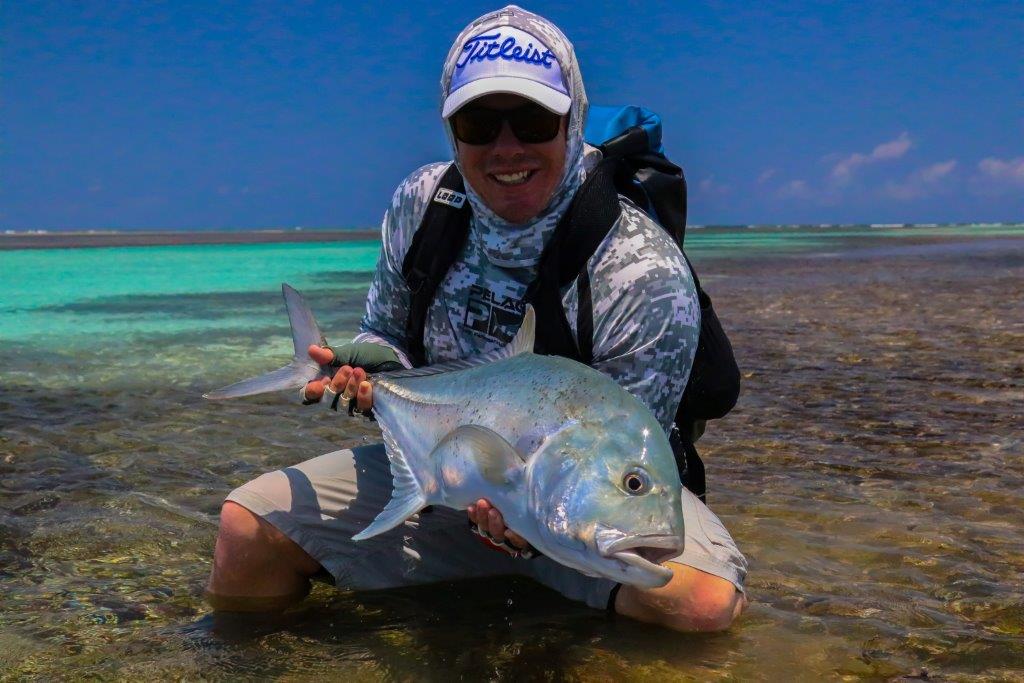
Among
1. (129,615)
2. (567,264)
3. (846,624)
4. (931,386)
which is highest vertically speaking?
(567,264)

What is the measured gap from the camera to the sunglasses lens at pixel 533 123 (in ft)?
11.1

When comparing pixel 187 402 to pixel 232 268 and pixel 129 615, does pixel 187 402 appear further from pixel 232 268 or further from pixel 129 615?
pixel 232 268

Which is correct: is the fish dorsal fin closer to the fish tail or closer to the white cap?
the fish tail

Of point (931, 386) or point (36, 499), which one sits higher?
point (931, 386)

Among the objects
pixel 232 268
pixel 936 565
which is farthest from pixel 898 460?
pixel 232 268

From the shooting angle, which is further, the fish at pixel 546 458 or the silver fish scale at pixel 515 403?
the silver fish scale at pixel 515 403

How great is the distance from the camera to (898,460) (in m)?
5.82

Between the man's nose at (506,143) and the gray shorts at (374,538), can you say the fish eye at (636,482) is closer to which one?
the gray shorts at (374,538)

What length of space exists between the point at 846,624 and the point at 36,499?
412 cm

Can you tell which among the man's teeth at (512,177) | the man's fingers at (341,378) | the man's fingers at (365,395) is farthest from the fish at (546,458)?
the man's teeth at (512,177)

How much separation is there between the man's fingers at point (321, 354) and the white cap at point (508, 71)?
99 cm

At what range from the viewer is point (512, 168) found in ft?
11.4

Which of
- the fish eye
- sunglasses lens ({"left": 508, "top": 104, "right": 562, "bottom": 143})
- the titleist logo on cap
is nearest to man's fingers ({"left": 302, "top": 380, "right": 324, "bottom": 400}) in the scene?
sunglasses lens ({"left": 508, "top": 104, "right": 562, "bottom": 143})

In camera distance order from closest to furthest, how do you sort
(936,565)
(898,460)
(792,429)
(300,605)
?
(300,605)
(936,565)
(898,460)
(792,429)
